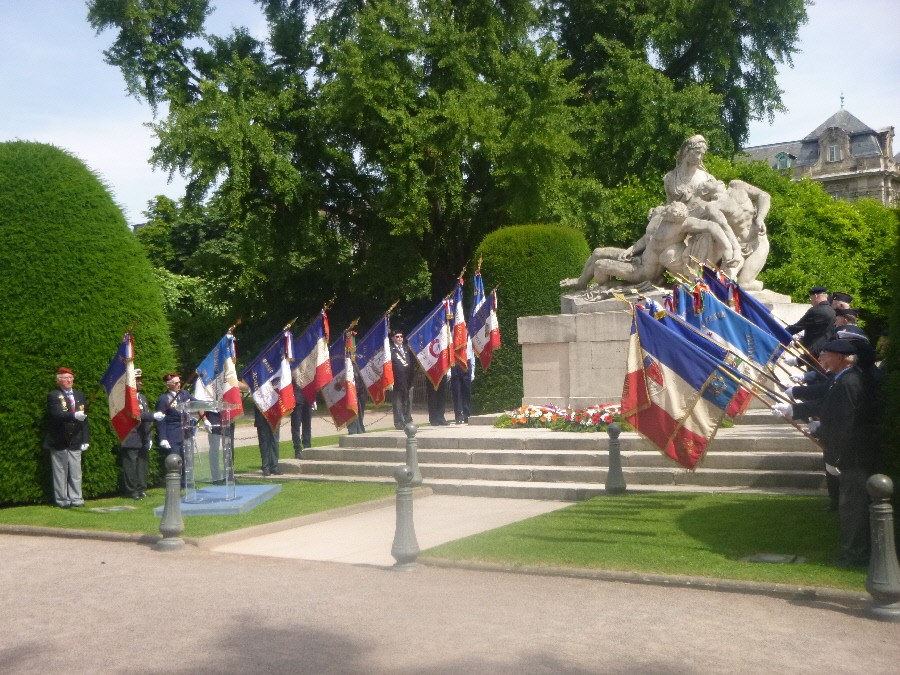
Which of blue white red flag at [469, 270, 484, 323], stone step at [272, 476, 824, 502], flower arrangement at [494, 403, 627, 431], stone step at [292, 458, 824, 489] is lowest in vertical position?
stone step at [272, 476, 824, 502]

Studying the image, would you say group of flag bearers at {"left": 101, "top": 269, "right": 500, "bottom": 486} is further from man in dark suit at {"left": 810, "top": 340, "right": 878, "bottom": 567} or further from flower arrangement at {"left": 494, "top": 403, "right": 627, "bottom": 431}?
man in dark suit at {"left": 810, "top": 340, "right": 878, "bottom": 567}

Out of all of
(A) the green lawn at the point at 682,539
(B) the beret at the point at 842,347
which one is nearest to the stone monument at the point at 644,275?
(A) the green lawn at the point at 682,539

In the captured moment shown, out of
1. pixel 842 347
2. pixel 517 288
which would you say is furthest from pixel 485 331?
pixel 842 347

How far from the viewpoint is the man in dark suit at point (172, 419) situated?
1461 centimetres

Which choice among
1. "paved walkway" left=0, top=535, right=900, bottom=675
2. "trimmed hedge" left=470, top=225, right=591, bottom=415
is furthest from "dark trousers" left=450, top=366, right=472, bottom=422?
"paved walkway" left=0, top=535, right=900, bottom=675

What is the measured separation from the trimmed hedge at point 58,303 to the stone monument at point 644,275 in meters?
6.59

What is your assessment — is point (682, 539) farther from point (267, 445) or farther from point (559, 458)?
point (267, 445)

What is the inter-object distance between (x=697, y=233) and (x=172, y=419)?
28.3 feet

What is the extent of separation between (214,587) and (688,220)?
10.1 m

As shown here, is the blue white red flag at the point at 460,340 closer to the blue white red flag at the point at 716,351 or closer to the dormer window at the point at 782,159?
the blue white red flag at the point at 716,351

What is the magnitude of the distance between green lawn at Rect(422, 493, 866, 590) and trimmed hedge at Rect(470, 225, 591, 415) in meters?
10.0

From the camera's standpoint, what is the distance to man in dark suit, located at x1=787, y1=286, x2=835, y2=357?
11.8 meters

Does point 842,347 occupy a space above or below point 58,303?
below

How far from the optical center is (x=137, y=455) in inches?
561
